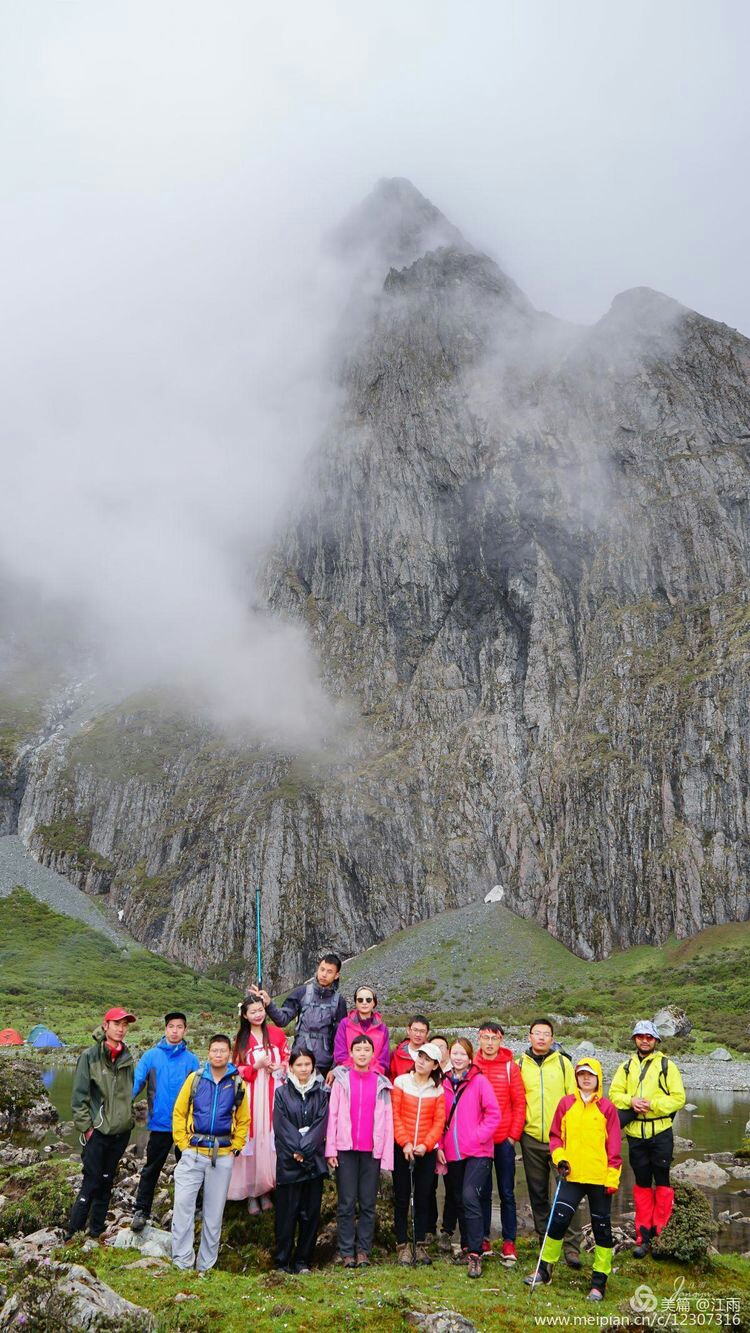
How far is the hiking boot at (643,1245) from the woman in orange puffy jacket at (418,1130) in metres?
3.87

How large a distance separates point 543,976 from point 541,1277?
93300 mm

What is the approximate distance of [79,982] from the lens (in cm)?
9800

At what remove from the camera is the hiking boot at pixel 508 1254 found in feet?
43.5

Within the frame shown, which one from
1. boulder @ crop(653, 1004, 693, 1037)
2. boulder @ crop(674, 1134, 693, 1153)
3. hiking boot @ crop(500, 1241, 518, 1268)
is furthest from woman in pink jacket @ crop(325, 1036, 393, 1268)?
boulder @ crop(653, 1004, 693, 1037)

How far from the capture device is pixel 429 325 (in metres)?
180

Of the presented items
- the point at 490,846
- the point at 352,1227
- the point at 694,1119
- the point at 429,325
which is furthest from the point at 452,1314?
the point at 429,325

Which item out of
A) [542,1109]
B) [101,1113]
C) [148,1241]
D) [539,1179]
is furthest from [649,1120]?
[101,1113]

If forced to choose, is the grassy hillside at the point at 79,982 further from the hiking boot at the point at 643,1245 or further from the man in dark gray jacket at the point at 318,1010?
the hiking boot at the point at 643,1245

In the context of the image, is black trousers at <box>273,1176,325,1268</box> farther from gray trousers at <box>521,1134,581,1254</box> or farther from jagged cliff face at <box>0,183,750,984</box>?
jagged cliff face at <box>0,183,750,984</box>

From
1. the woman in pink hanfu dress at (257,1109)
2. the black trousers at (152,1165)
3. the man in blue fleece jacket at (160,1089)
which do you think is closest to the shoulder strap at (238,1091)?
the woman in pink hanfu dress at (257,1109)

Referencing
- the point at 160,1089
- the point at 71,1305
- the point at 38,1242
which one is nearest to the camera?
the point at 71,1305

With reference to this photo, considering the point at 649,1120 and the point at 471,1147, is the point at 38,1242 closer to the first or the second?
the point at 471,1147

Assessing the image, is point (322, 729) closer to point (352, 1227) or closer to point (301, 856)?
point (301, 856)

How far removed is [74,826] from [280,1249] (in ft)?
486
